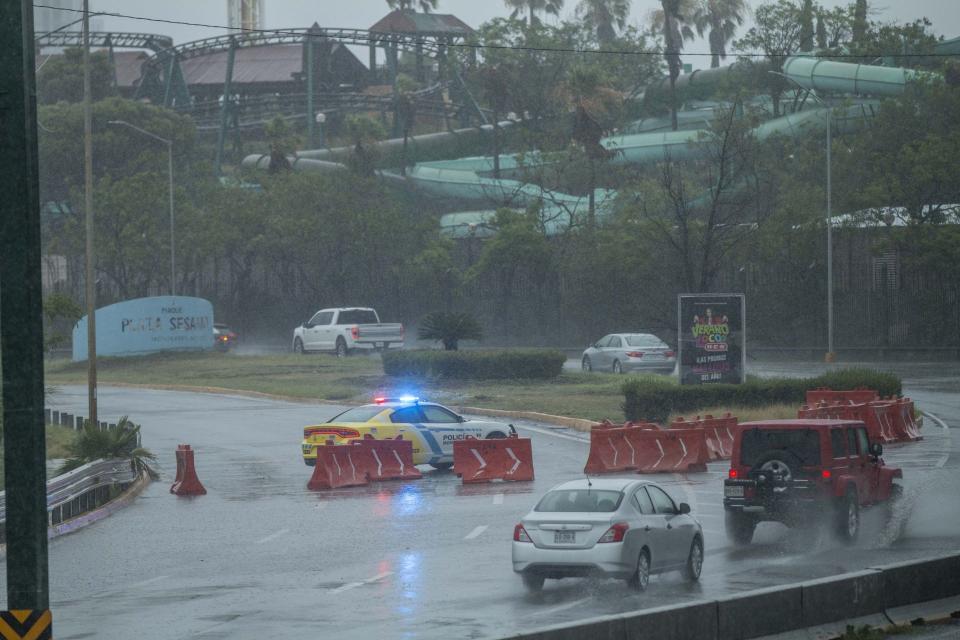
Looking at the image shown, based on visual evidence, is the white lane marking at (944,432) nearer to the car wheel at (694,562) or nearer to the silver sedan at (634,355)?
the car wheel at (694,562)

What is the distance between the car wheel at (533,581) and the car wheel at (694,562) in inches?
71.7

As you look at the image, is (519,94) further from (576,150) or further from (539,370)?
(539,370)

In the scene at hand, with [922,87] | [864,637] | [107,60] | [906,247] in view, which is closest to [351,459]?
[864,637]

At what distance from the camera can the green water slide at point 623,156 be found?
73.7 metres

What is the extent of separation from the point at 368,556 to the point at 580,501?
3777 millimetres

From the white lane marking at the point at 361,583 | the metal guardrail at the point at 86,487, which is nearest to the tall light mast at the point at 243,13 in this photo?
the metal guardrail at the point at 86,487

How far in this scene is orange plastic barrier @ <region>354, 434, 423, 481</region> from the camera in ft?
89.2

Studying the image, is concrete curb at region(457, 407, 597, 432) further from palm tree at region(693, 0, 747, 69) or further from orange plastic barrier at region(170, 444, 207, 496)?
palm tree at region(693, 0, 747, 69)

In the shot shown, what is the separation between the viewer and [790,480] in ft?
61.3

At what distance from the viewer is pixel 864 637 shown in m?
12.2

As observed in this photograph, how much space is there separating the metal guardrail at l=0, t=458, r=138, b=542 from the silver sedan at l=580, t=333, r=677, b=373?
25210 mm

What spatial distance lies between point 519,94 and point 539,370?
5414 cm

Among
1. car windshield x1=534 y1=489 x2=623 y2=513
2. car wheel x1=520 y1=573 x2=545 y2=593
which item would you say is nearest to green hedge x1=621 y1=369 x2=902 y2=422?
car windshield x1=534 y1=489 x2=623 y2=513

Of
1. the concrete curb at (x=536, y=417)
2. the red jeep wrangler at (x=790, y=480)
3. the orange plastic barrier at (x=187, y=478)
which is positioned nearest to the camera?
the red jeep wrangler at (x=790, y=480)
